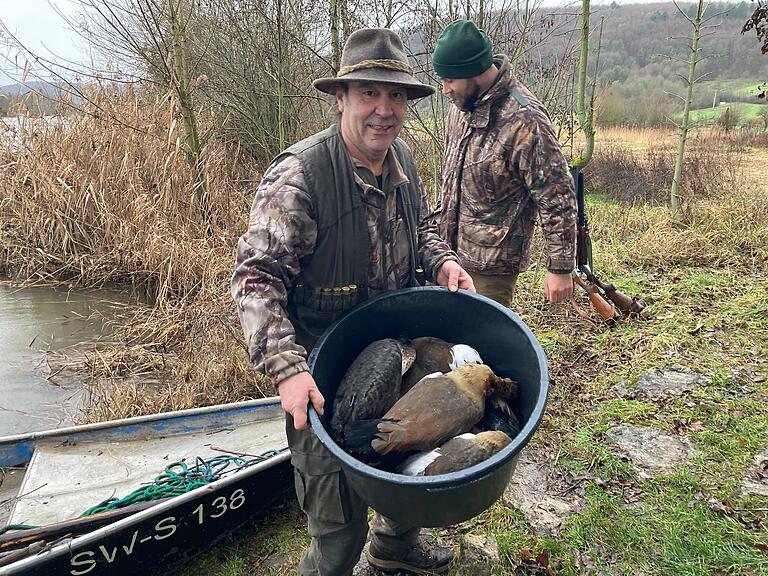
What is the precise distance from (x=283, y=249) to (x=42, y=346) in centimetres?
629

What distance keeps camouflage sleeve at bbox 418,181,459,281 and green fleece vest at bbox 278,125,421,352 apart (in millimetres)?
373

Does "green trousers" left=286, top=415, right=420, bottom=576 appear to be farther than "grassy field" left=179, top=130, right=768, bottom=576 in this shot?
No

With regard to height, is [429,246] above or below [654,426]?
above

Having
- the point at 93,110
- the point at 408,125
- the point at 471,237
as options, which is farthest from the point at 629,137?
the point at 471,237

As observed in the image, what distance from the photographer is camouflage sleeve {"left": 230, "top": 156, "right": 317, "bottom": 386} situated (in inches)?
70.3

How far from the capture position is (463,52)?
306 centimetres

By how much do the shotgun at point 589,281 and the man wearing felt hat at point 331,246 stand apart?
9.86 feet

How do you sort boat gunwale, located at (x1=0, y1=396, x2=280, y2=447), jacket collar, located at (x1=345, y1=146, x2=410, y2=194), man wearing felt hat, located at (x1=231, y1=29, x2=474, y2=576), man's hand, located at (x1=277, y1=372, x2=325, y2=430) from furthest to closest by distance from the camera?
boat gunwale, located at (x1=0, y1=396, x2=280, y2=447)
jacket collar, located at (x1=345, y1=146, x2=410, y2=194)
man wearing felt hat, located at (x1=231, y1=29, x2=474, y2=576)
man's hand, located at (x1=277, y1=372, x2=325, y2=430)

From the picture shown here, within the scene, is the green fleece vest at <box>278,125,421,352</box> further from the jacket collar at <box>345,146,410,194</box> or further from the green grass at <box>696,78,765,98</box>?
the green grass at <box>696,78,765,98</box>

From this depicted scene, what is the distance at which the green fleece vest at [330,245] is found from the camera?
2029 mm

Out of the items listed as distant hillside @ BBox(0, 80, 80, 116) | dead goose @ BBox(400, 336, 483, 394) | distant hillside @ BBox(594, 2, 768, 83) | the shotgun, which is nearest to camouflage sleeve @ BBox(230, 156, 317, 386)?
dead goose @ BBox(400, 336, 483, 394)

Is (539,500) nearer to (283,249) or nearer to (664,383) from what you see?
(664,383)

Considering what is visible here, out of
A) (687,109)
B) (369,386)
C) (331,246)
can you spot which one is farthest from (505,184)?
(687,109)

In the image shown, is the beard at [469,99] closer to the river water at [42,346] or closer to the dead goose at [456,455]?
the dead goose at [456,455]
